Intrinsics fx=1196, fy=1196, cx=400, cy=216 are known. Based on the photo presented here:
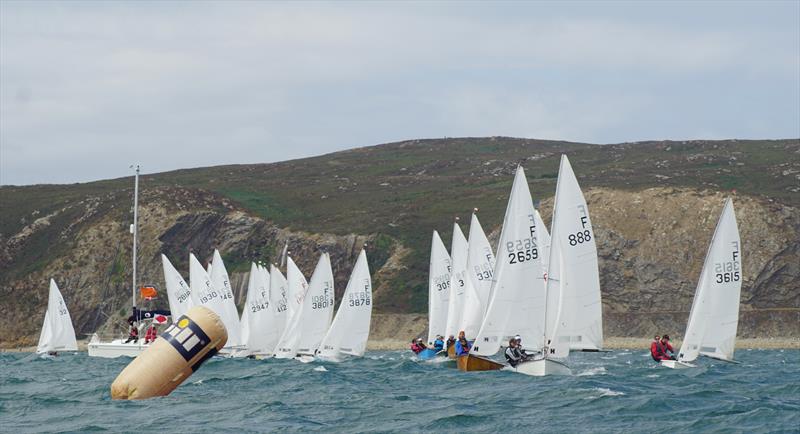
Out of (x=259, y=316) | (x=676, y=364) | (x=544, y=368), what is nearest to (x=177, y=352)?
(x=544, y=368)

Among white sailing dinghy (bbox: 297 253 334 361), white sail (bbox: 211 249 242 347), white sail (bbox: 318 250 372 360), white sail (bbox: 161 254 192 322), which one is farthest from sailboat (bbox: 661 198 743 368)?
white sail (bbox: 161 254 192 322)

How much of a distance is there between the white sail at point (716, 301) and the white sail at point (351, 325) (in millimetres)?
16113

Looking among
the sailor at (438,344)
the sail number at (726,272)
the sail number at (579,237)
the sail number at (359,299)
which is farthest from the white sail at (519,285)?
the sailor at (438,344)

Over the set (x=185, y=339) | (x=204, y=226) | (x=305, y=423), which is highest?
(x=204, y=226)

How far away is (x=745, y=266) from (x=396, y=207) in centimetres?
4048

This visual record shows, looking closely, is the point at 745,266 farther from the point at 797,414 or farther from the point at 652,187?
the point at 797,414

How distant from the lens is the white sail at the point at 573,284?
3819 centimetres

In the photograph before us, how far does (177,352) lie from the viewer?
2480 centimetres

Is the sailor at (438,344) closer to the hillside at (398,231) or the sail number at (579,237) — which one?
the sail number at (579,237)

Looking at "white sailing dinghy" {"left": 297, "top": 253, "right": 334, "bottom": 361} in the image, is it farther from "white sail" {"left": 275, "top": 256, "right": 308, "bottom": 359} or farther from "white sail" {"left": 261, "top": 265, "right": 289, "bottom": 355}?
"white sail" {"left": 261, "top": 265, "right": 289, "bottom": 355}

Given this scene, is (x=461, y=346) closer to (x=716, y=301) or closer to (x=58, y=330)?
(x=716, y=301)

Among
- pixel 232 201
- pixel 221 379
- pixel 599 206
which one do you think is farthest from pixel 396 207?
pixel 221 379

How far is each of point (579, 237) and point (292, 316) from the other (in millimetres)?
24523

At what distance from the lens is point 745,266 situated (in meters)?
97.3
